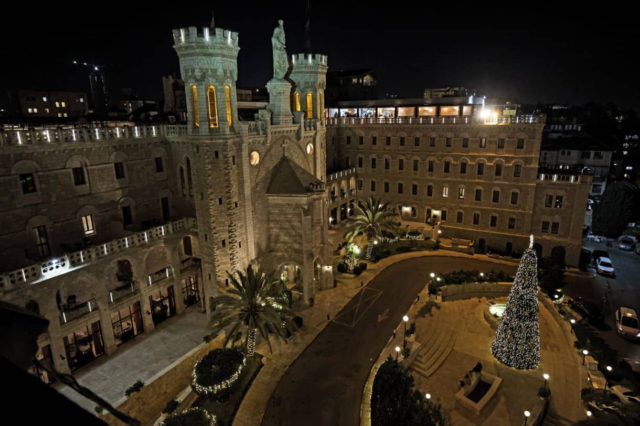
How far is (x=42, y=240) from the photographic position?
29.3 meters

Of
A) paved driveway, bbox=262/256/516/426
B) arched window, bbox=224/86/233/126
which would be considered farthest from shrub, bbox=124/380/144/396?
arched window, bbox=224/86/233/126

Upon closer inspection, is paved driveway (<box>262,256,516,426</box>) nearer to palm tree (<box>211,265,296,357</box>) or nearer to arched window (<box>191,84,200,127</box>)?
palm tree (<box>211,265,296,357</box>)

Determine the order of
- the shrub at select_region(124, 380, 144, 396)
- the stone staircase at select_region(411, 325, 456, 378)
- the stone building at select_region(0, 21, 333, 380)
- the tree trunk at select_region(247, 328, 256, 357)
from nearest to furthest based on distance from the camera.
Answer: the shrub at select_region(124, 380, 144, 396) < the stone building at select_region(0, 21, 333, 380) < the stone staircase at select_region(411, 325, 456, 378) < the tree trunk at select_region(247, 328, 256, 357)

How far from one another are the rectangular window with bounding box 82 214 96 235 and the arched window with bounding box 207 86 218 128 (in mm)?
13251

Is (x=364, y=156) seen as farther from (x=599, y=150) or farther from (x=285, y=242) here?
(x=599, y=150)

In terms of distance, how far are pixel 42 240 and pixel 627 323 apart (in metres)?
52.6

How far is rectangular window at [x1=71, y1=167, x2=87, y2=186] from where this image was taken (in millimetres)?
30531

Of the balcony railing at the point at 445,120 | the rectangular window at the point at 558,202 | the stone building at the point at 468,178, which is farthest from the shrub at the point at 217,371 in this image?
the rectangular window at the point at 558,202

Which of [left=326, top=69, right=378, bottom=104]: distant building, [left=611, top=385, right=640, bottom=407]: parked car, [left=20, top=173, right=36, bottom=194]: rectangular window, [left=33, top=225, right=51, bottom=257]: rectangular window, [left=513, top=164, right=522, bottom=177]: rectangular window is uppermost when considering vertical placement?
[left=326, top=69, right=378, bottom=104]: distant building

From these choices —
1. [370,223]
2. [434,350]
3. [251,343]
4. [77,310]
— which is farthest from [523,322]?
[77,310]

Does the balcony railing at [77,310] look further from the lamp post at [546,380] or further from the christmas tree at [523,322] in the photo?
the lamp post at [546,380]

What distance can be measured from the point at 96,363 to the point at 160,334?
5381mm

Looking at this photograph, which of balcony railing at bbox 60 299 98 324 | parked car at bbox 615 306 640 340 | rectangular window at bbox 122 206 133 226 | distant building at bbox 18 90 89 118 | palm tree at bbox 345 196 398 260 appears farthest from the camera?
distant building at bbox 18 90 89 118

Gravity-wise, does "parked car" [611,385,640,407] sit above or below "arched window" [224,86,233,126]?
below
